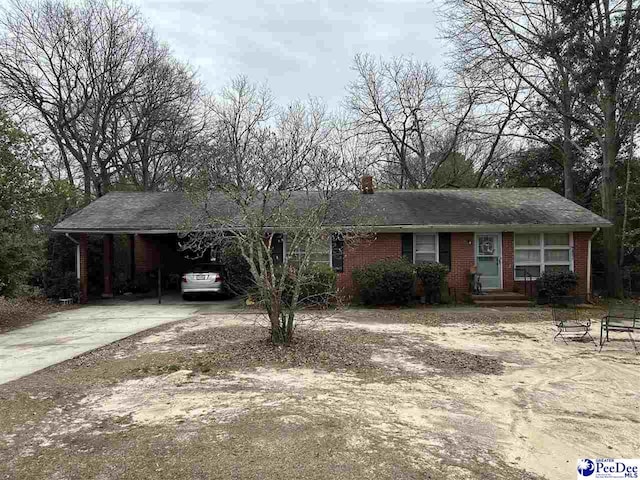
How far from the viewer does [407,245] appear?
17.1 meters

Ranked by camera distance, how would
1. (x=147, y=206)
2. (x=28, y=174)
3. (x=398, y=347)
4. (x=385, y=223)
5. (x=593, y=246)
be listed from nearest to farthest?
(x=398, y=347), (x=28, y=174), (x=385, y=223), (x=147, y=206), (x=593, y=246)

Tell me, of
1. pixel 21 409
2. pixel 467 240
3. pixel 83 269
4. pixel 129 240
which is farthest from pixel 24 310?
pixel 467 240

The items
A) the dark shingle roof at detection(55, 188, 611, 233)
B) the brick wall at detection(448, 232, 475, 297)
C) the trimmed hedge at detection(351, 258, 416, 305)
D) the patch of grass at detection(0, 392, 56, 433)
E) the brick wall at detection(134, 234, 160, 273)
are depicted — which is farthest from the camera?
the brick wall at detection(134, 234, 160, 273)

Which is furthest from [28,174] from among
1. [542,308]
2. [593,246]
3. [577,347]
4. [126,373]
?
[593,246]

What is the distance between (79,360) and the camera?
7992 mm

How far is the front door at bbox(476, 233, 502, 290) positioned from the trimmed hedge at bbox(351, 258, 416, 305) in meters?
2.99

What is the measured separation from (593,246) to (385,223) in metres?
10.3

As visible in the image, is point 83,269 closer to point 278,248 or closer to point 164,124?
point 278,248

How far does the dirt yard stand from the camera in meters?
3.94

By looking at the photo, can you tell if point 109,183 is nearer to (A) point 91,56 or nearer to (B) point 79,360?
(A) point 91,56

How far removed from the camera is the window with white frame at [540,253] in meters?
17.0

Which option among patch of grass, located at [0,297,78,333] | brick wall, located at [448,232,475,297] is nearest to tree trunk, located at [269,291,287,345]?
patch of grass, located at [0,297,78,333]
